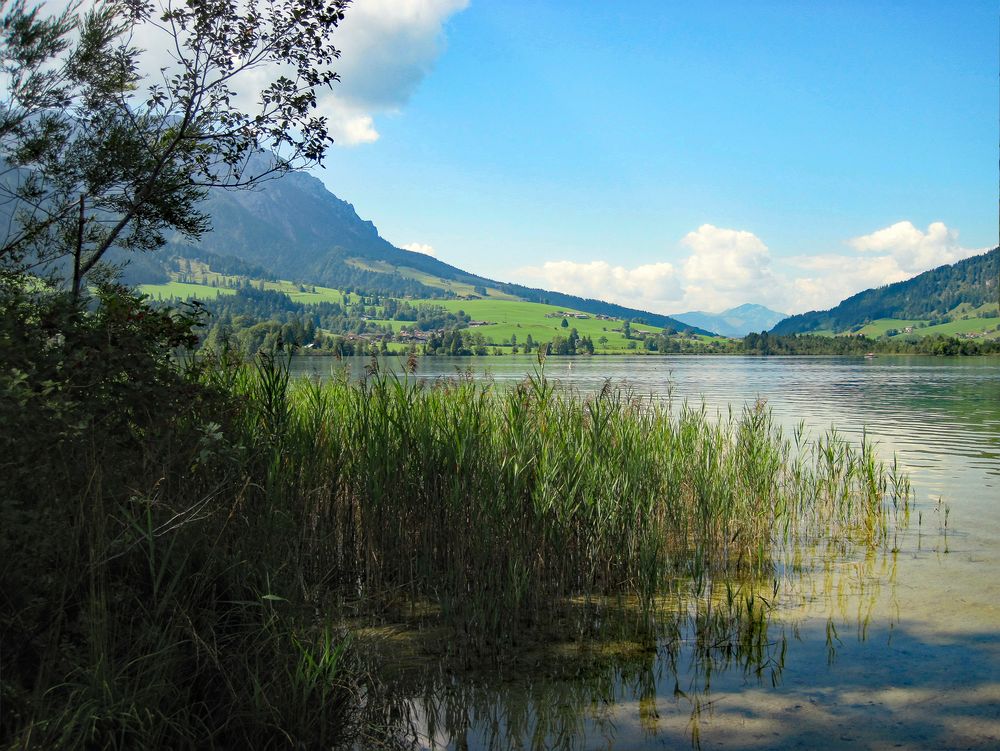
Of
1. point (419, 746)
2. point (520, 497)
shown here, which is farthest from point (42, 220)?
point (419, 746)

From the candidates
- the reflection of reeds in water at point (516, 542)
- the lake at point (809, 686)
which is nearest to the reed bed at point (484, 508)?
the reflection of reeds in water at point (516, 542)

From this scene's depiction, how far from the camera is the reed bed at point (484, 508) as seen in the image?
711 centimetres

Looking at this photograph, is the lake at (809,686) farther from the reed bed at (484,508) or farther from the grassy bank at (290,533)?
the reed bed at (484,508)

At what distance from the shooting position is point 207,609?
15.8 ft

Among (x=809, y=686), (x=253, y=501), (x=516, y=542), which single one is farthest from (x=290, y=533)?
(x=809, y=686)

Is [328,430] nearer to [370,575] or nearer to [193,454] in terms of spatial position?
[370,575]

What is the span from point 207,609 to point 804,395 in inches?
1764

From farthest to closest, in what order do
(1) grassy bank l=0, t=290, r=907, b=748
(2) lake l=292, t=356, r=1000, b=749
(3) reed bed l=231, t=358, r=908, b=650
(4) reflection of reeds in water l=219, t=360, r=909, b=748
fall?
(3) reed bed l=231, t=358, r=908, b=650
(4) reflection of reeds in water l=219, t=360, r=909, b=748
(2) lake l=292, t=356, r=1000, b=749
(1) grassy bank l=0, t=290, r=907, b=748

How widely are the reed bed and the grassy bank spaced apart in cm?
3

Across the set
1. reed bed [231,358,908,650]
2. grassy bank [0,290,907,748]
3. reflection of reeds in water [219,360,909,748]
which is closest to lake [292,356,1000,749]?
reflection of reeds in water [219,360,909,748]

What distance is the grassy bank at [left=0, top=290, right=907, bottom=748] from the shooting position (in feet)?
13.7

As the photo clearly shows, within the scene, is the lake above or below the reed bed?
below

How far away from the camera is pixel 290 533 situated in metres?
6.98

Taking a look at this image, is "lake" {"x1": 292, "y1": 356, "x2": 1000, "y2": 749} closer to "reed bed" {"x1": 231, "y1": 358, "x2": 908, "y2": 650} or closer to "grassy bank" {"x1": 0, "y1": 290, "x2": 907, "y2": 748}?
"grassy bank" {"x1": 0, "y1": 290, "x2": 907, "y2": 748}
